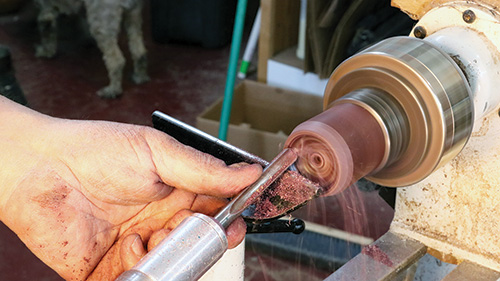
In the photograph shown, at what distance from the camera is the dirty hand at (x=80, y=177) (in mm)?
824

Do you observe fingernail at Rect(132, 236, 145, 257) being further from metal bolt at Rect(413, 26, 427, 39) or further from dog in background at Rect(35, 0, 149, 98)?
dog in background at Rect(35, 0, 149, 98)

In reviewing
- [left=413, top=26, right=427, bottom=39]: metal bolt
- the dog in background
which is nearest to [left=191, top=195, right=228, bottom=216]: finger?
[left=413, top=26, right=427, bottom=39]: metal bolt

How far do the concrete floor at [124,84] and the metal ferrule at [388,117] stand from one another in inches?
46.1

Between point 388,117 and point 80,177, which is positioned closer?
point 388,117

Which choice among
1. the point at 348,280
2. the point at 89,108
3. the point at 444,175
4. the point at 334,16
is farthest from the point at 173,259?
the point at 89,108

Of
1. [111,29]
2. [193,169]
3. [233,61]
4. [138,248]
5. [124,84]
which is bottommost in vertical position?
[124,84]

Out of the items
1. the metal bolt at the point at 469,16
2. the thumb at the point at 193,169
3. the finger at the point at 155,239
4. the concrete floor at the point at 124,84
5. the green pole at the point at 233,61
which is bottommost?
the concrete floor at the point at 124,84

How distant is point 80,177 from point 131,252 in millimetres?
142

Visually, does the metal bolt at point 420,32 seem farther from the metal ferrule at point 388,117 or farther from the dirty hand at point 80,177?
the dirty hand at point 80,177

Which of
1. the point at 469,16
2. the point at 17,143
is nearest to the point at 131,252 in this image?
the point at 17,143

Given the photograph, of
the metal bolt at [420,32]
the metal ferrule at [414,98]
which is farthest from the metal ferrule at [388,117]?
the metal bolt at [420,32]

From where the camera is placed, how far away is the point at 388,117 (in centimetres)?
65

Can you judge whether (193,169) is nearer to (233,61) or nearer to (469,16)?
(469,16)

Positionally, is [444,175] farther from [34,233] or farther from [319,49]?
[319,49]
